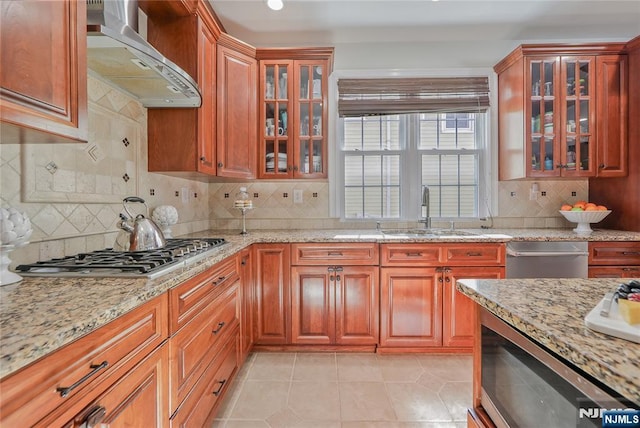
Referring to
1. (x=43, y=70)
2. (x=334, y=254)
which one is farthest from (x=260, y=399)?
(x=43, y=70)

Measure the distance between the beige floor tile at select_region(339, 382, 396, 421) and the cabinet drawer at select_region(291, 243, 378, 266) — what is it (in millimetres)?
826

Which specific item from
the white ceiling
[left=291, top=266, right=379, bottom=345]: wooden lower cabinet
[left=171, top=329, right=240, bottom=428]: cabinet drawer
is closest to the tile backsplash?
[left=291, top=266, right=379, bottom=345]: wooden lower cabinet

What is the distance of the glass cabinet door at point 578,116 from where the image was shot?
8.55ft

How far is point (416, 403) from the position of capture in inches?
70.5

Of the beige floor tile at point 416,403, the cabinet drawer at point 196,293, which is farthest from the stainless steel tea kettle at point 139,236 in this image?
the beige floor tile at point 416,403

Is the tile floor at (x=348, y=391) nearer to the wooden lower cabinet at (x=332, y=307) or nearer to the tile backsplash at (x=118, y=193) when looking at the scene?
the wooden lower cabinet at (x=332, y=307)

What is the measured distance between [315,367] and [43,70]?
2140mm

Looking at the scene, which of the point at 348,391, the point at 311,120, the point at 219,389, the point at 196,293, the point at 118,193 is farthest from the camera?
the point at 311,120

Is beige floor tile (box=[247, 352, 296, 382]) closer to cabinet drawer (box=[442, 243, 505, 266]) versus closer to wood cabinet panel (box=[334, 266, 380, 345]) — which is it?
wood cabinet panel (box=[334, 266, 380, 345])

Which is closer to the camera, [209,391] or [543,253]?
[209,391]

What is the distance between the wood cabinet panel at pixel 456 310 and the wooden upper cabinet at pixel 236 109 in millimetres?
1833

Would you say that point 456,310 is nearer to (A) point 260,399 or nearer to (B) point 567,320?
(A) point 260,399

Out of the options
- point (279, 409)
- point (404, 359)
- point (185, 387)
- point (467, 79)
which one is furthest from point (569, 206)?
point (185, 387)

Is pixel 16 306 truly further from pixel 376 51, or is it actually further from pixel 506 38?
pixel 506 38
